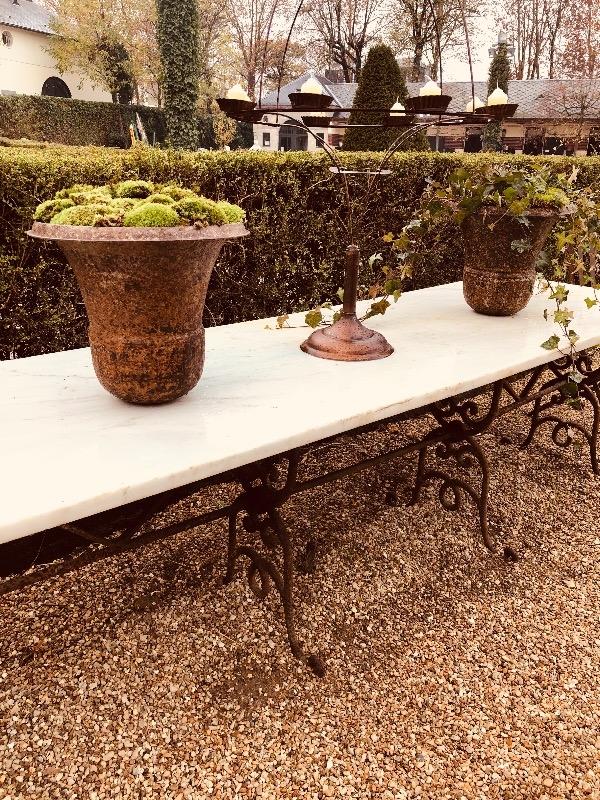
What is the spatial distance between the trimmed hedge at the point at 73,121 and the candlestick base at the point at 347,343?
25481 mm

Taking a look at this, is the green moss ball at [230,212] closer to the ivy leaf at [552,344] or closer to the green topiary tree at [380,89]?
the ivy leaf at [552,344]

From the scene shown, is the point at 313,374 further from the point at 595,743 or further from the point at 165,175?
the point at 165,175

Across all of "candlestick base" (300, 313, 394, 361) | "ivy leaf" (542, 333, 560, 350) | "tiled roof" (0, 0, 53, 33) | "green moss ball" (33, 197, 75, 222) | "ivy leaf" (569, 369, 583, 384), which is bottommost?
"ivy leaf" (569, 369, 583, 384)

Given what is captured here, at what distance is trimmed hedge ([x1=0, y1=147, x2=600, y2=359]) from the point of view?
2.84 meters

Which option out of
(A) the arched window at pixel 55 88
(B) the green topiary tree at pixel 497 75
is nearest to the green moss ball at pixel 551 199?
(B) the green topiary tree at pixel 497 75

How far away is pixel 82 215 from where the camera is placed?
4.47 ft

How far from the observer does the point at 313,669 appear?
6.47 feet

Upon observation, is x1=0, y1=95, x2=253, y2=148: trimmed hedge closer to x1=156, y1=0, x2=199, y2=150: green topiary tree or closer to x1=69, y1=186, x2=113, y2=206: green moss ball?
x1=156, y1=0, x2=199, y2=150: green topiary tree

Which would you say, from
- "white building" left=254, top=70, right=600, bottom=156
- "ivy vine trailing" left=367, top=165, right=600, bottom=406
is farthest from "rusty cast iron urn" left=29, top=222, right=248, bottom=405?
"white building" left=254, top=70, right=600, bottom=156

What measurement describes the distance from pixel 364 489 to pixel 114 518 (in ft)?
6.12

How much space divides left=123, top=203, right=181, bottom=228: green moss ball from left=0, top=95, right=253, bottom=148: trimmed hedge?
2604 centimetres

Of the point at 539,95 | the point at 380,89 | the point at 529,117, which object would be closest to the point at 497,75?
the point at 529,117

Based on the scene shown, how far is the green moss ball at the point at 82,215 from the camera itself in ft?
4.43

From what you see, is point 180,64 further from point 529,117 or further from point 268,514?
point 529,117
